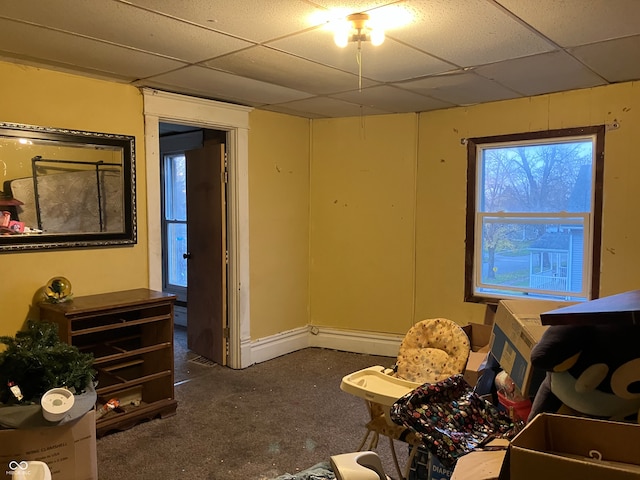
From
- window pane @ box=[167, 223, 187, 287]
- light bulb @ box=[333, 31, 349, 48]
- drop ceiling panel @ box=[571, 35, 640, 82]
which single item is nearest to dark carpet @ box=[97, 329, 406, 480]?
window pane @ box=[167, 223, 187, 287]

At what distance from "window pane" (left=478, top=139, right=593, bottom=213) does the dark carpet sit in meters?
1.90

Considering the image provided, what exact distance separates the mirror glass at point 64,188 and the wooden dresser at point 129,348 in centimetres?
42

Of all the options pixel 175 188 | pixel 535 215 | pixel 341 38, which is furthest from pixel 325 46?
pixel 175 188

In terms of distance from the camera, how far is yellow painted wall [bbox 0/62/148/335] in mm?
3000

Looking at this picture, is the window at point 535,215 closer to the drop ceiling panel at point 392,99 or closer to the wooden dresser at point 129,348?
the drop ceiling panel at point 392,99

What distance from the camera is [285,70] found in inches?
124

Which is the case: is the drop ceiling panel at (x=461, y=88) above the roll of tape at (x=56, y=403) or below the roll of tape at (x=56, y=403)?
above

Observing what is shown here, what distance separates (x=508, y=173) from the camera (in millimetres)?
4109

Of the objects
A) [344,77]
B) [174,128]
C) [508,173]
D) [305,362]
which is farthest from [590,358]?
[174,128]

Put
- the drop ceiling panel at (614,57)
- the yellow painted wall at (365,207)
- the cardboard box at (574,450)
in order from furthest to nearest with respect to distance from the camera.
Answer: the yellow painted wall at (365,207), the drop ceiling panel at (614,57), the cardboard box at (574,450)

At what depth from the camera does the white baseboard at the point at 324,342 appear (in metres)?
4.59

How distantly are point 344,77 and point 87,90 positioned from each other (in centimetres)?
171

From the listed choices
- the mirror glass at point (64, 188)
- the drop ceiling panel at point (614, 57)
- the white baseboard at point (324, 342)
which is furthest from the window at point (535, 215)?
the mirror glass at point (64, 188)

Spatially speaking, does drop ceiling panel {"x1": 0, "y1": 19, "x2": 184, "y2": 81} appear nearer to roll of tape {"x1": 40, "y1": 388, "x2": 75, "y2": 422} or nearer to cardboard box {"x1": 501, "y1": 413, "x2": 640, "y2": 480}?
roll of tape {"x1": 40, "y1": 388, "x2": 75, "y2": 422}
